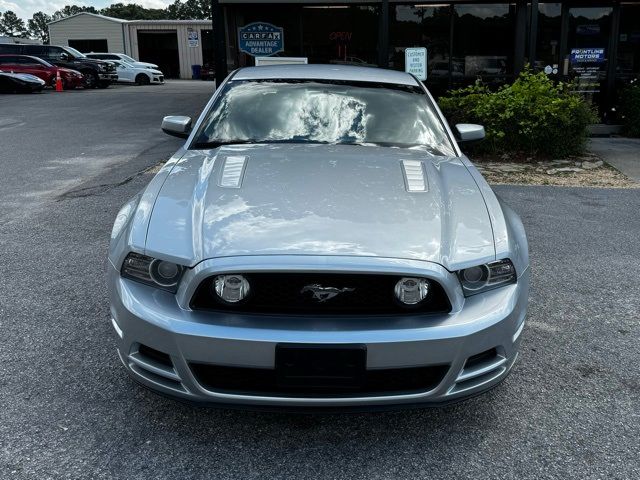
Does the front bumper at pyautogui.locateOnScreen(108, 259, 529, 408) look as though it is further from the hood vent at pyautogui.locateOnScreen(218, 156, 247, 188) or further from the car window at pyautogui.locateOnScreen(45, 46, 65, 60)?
the car window at pyautogui.locateOnScreen(45, 46, 65, 60)

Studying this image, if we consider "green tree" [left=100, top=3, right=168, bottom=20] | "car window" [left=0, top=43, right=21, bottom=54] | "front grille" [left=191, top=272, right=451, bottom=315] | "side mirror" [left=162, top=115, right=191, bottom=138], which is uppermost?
"green tree" [left=100, top=3, right=168, bottom=20]

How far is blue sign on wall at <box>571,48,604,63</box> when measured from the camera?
12.8 metres

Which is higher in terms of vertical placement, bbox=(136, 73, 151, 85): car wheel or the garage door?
the garage door

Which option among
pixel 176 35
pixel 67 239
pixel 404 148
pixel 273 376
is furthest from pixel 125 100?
pixel 176 35

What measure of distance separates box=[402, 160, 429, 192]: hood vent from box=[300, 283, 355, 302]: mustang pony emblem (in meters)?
0.79

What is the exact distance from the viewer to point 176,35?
49.4 metres

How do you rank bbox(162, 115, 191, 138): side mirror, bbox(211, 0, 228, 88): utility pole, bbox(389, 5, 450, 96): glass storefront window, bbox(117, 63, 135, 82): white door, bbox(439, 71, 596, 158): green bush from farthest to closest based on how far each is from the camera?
1. bbox(117, 63, 135, 82): white door
2. bbox(389, 5, 450, 96): glass storefront window
3. bbox(211, 0, 228, 88): utility pole
4. bbox(439, 71, 596, 158): green bush
5. bbox(162, 115, 191, 138): side mirror

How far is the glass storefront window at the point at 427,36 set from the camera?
42.8 feet

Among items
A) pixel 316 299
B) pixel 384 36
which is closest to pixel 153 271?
pixel 316 299

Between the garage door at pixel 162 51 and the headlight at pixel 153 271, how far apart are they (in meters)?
51.2

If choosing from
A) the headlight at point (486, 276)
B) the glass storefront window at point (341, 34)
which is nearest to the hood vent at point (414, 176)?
the headlight at point (486, 276)

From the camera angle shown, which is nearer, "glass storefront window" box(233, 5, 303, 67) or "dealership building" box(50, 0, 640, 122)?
"dealership building" box(50, 0, 640, 122)

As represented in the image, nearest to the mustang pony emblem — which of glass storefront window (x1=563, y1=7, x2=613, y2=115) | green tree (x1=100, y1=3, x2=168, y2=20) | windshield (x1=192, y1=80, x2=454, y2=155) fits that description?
windshield (x1=192, y1=80, x2=454, y2=155)

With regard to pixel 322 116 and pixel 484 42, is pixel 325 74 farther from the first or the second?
pixel 484 42
